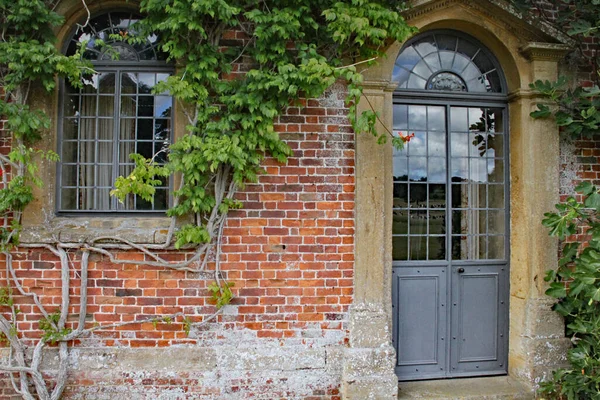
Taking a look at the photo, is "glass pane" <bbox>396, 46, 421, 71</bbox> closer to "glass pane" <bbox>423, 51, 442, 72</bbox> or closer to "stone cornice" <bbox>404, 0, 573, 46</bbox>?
"glass pane" <bbox>423, 51, 442, 72</bbox>

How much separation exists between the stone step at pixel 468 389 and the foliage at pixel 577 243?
0.80ft

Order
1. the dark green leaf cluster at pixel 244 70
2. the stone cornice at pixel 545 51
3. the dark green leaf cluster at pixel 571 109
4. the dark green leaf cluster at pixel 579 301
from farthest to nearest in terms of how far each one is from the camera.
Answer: the stone cornice at pixel 545 51
the dark green leaf cluster at pixel 571 109
the dark green leaf cluster at pixel 579 301
the dark green leaf cluster at pixel 244 70

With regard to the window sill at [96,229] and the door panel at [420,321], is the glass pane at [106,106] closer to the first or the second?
the window sill at [96,229]

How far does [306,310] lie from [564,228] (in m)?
2.42

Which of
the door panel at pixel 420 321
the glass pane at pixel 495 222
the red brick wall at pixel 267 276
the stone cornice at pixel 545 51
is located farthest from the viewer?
the glass pane at pixel 495 222

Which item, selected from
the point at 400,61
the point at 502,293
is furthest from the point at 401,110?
the point at 502,293

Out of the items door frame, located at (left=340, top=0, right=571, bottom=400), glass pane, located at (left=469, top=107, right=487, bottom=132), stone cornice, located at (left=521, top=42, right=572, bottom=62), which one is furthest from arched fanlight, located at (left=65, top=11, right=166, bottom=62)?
stone cornice, located at (left=521, top=42, right=572, bottom=62)

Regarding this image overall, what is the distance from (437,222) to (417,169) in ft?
1.94

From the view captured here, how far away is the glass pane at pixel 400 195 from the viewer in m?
4.59

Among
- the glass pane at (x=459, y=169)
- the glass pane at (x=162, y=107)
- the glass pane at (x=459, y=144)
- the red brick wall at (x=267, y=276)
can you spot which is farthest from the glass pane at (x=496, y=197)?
the glass pane at (x=162, y=107)

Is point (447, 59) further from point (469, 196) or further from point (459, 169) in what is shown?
point (469, 196)

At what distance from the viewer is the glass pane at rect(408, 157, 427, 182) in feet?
15.3

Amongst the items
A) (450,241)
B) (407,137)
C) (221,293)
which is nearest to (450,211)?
(450,241)

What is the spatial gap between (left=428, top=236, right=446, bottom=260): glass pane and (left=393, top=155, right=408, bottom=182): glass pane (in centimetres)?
70
